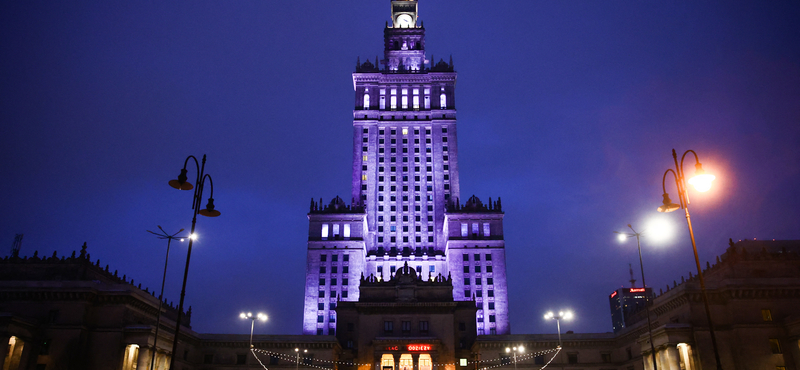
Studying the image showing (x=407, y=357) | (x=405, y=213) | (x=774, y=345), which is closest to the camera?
(x=774, y=345)

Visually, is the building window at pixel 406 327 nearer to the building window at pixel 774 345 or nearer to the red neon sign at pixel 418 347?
the red neon sign at pixel 418 347

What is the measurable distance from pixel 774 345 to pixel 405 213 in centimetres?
7155

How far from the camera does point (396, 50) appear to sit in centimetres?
13862

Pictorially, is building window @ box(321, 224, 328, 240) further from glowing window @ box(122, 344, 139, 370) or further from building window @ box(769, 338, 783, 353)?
building window @ box(769, 338, 783, 353)

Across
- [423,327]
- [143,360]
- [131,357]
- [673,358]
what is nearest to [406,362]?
[423,327]

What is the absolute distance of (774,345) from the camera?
5666 cm

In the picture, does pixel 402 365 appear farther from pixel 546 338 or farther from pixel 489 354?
pixel 546 338

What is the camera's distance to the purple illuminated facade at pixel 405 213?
104688 millimetres

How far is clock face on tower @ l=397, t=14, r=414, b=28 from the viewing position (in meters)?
148

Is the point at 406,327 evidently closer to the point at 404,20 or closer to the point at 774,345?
the point at 774,345

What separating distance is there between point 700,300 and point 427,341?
1244 inches

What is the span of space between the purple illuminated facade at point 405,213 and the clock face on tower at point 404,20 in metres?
12.7

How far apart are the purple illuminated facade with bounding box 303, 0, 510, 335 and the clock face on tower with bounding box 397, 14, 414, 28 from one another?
1267 cm

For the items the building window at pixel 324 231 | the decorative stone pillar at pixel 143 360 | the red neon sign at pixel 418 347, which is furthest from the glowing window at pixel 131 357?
the building window at pixel 324 231
